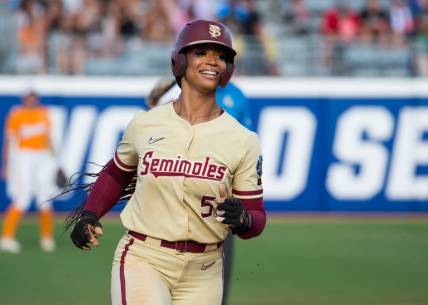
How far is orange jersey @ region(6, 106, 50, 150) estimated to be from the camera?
50.0ft

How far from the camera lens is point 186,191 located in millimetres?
5609

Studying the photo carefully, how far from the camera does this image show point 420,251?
48.1 ft

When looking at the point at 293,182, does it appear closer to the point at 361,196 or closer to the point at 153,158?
the point at 361,196

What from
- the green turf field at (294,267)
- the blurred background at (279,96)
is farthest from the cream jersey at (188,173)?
the blurred background at (279,96)

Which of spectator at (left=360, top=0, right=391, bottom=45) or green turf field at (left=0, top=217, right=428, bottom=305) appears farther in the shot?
spectator at (left=360, top=0, right=391, bottom=45)

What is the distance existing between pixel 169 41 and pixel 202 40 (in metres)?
13.3

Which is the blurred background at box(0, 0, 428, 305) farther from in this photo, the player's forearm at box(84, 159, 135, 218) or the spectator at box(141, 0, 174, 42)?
the player's forearm at box(84, 159, 135, 218)

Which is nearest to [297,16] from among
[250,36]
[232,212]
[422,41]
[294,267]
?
[250,36]

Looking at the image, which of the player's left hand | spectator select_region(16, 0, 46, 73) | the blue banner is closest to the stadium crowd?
spectator select_region(16, 0, 46, 73)

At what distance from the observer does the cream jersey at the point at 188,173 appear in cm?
560

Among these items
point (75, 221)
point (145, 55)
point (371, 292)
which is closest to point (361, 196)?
point (145, 55)

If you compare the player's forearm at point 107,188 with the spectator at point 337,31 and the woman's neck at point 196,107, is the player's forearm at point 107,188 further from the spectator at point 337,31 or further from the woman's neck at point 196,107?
the spectator at point 337,31

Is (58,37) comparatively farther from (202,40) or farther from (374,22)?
(202,40)

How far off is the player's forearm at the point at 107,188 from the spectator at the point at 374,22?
14028 mm
